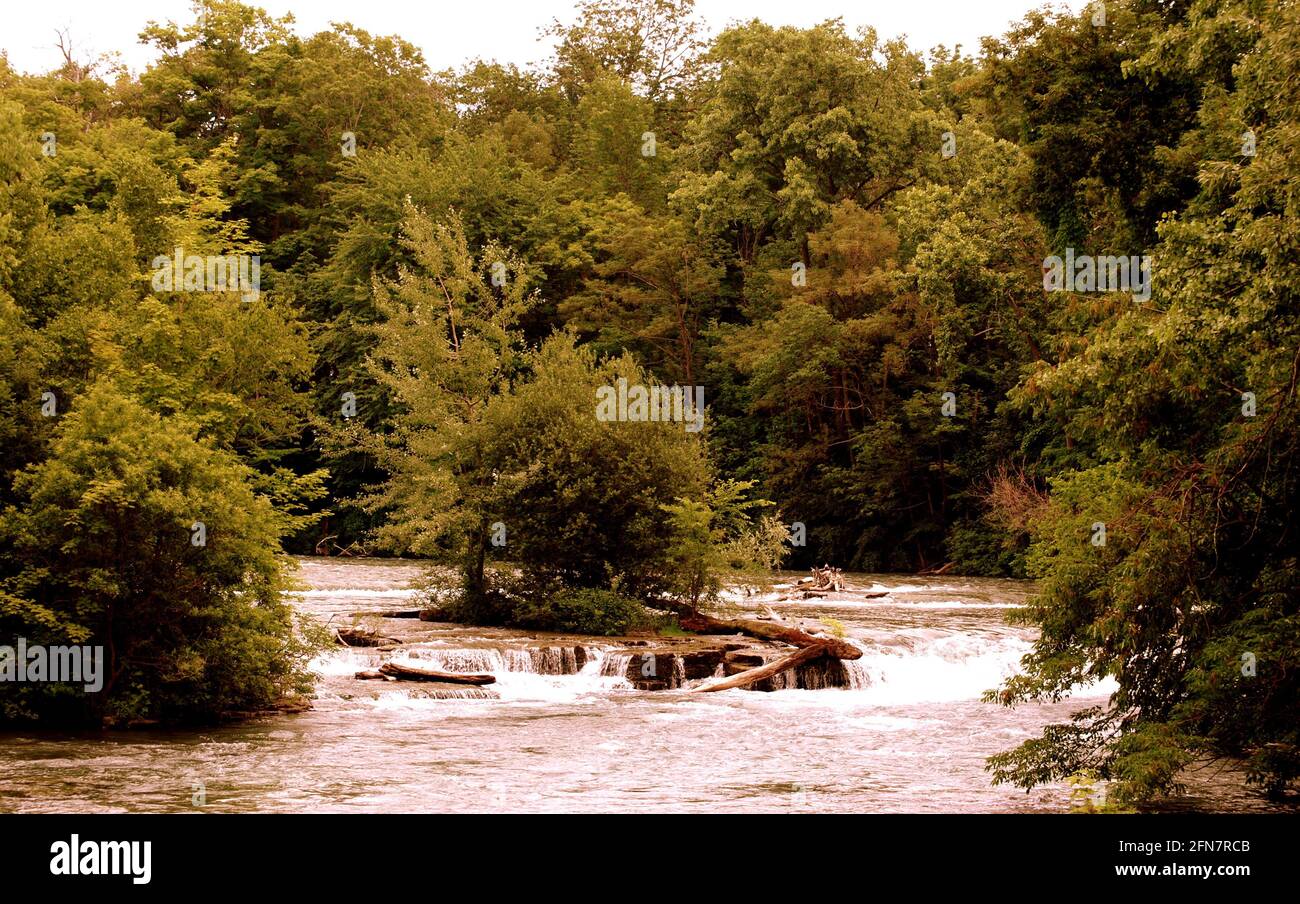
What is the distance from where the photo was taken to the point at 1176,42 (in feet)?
45.8

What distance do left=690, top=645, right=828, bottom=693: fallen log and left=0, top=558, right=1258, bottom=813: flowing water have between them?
1.13 ft

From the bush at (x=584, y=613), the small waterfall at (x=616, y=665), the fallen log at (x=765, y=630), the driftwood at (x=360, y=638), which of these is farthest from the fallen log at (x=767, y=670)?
the driftwood at (x=360, y=638)

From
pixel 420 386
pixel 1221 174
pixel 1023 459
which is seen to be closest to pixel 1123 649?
pixel 1221 174

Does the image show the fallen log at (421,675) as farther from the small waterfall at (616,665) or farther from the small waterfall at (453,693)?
the small waterfall at (616,665)

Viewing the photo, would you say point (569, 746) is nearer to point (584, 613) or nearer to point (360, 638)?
point (360, 638)

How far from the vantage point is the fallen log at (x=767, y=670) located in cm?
2445

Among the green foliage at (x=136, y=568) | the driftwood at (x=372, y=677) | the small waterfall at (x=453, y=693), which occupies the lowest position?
the small waterfall at (x=453, y=693)

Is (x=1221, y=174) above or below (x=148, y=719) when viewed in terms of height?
above

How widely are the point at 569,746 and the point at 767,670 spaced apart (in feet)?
23.6

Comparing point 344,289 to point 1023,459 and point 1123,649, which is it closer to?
point 1023,459

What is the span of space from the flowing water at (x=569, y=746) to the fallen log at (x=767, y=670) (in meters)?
0.35

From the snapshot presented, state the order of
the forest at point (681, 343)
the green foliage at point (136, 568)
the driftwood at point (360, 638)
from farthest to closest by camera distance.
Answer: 1. the driftwood at point (360, 638)
2. the green foliage at point (136, 568)
3. the forest at point (681, 343)

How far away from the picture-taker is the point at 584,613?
29.3 meters

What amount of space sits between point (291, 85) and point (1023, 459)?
41.4 m
